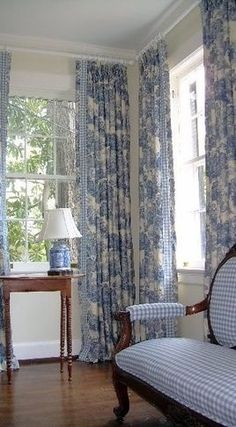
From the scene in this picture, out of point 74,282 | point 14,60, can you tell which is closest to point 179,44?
point 14,60

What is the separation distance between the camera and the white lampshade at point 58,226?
3697mm

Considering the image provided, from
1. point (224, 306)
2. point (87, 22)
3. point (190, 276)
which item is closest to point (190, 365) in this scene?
point (224, 306)

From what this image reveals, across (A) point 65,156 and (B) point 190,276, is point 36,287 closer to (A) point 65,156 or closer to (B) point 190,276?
(B) point 190,276

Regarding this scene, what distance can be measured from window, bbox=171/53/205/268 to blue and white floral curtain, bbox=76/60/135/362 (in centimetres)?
60

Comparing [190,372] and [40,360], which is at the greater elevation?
[190,372]

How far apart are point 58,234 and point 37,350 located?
45.0 inches

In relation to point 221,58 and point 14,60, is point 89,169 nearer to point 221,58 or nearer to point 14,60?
point 14,60

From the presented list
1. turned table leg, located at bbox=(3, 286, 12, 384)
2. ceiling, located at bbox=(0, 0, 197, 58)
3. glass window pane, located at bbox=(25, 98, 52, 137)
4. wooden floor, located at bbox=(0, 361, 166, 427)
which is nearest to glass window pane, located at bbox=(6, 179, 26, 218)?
glass window pane, located at bbox=(25, 98, 52, 137)

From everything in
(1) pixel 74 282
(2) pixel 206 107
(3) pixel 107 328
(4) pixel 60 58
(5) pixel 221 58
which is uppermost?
(4) pixel 60 58

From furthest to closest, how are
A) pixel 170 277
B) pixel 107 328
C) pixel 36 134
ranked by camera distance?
1. pixel 36 134
2. pixel 107 328
3. pixel 170 277

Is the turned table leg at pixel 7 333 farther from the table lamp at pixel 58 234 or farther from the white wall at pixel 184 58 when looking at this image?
the white wall at pixel 184 58

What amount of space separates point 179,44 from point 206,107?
977mm

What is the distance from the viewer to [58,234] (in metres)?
3.69

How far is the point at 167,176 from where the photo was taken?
12.5 feet
